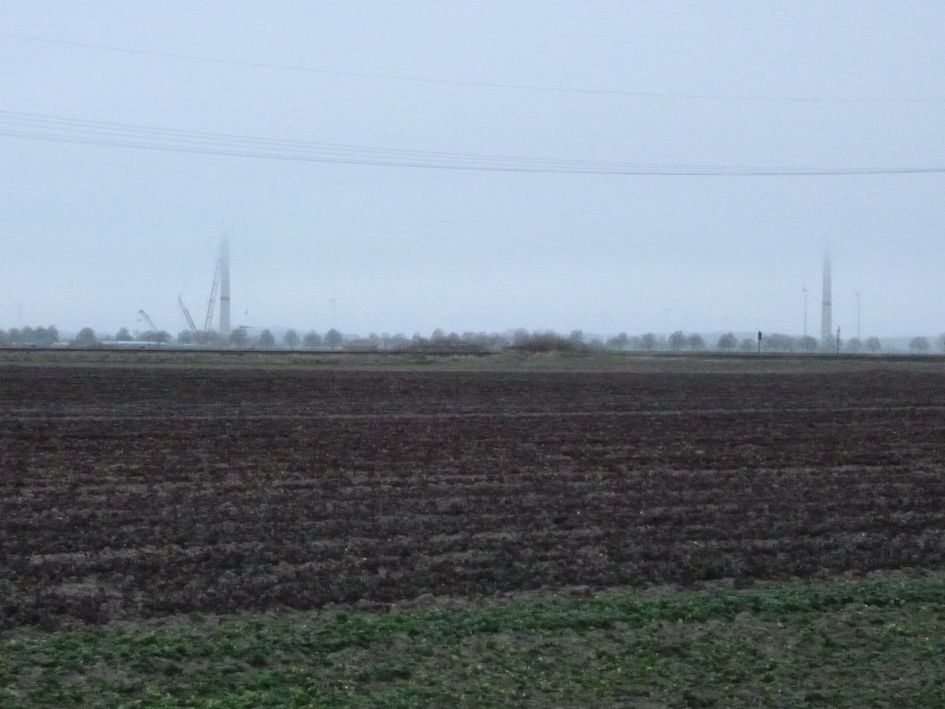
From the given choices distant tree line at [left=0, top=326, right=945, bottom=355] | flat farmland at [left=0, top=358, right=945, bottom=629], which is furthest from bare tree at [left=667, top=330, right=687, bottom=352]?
flat farmland at [left=0, top=358, right=945, bottom=629]

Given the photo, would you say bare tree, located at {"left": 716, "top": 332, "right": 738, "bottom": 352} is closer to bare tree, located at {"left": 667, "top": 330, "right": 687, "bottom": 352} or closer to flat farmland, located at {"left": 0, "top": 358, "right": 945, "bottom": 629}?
bare tree, located at {"left": 667, "top": 330, "right": 687, "bottom": 352}

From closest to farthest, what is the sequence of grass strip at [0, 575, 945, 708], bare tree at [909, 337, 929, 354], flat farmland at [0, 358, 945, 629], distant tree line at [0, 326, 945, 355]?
grass strip at [0, 575, 945, 708]
flat farmland at [0, 358, 945, 629]
distant tree line at [0, 326, 945, 355]
bare tree at [909, 337, 929, 354]

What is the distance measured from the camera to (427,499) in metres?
15.7

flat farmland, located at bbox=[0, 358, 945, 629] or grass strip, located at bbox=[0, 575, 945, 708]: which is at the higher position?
flat farmland, located at bbox=[0, 358, 945, 629]

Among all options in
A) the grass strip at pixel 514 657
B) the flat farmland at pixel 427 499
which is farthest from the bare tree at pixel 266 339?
the grass strip at pixel 514 657

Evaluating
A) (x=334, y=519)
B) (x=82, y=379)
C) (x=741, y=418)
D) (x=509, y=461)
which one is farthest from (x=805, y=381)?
(x=334, y=519)

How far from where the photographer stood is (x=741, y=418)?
29.4m

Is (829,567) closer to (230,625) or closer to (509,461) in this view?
(230,625)

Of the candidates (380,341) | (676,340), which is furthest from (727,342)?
(380,341)

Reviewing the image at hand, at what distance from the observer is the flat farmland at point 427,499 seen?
36.2 feet

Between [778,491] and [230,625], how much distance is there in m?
9.91

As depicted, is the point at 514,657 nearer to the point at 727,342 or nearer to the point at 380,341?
the point at 380,341

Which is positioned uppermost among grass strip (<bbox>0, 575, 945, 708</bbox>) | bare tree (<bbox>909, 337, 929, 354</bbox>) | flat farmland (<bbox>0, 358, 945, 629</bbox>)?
bare tree (<bbox>909, 337, 929, 354</bbox>)

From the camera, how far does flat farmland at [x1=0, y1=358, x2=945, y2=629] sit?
36.2 feet
